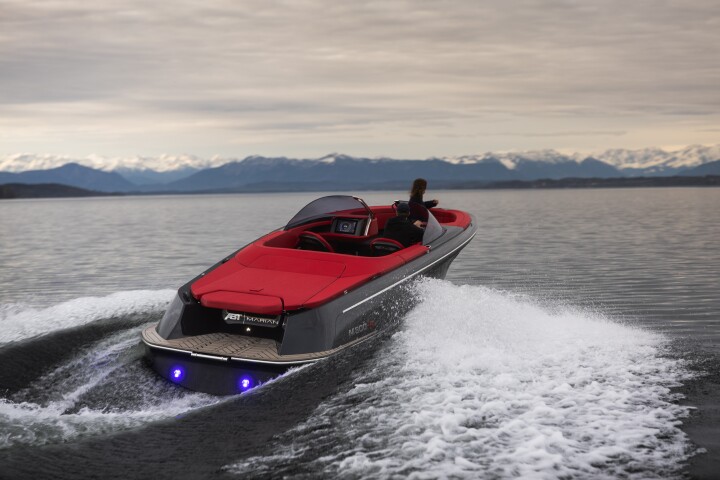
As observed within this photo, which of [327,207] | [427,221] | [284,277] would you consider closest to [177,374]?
[284,277]

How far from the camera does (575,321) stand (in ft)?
30.6

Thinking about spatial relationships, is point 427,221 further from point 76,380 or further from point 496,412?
point 76,380

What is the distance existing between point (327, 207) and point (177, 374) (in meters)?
4.56

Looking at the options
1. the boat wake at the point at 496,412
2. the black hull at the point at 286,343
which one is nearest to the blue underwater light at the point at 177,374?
the black hull at the point at 286,343

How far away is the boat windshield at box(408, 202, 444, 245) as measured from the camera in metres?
10.1

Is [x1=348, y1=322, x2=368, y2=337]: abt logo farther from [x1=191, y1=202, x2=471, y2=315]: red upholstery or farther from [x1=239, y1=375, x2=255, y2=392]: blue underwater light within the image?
[x1=239, y1=375, x2=255, y2=392]: blue underwater light

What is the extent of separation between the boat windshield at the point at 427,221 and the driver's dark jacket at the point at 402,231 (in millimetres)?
160

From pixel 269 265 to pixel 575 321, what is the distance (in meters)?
4.18

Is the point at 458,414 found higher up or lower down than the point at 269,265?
lower down

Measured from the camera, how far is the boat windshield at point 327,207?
34.4 ft

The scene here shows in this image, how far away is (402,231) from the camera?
9.88m

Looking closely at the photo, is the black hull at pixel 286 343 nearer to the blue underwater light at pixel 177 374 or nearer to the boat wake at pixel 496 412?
the blue underwater light at pixel 177 374

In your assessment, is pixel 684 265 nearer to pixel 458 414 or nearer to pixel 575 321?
pixel 575 321

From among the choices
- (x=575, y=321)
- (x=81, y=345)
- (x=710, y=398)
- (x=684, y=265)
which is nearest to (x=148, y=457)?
(x=81, y=345)
